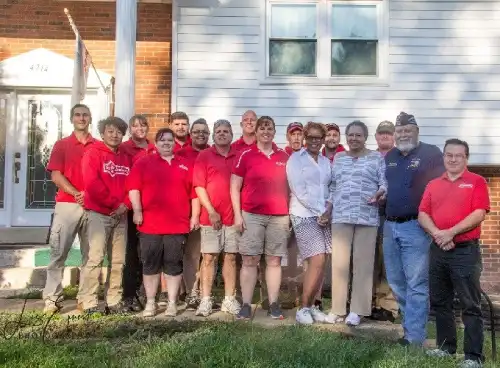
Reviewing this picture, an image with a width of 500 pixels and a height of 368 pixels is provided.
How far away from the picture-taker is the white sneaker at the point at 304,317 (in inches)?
244

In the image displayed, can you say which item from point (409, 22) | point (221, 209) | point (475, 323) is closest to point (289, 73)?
point (409, 22)

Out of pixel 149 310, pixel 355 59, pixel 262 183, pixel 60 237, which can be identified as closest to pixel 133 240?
pixel 60 237

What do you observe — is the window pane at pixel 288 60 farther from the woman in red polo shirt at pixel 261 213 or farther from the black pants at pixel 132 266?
the black pants at pixel 132 266

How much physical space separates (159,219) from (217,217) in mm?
586

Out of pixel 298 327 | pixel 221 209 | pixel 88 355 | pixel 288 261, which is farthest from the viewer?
pixel 288 261

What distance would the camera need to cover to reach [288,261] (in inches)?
313

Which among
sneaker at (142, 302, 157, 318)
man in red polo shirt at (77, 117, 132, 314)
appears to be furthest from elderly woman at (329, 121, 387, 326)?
man in red polo shirt at (77, 117, 132, 314)

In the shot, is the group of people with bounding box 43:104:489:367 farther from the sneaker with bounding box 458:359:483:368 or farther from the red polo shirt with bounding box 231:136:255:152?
the sneaker with bounding box 458:359:483:368

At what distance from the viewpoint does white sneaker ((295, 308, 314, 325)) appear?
6195 millimetres

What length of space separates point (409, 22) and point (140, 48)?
4.48 metres

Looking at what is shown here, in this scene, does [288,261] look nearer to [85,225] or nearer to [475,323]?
[85,225]

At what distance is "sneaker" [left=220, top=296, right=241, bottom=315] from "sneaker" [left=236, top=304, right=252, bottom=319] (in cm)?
13

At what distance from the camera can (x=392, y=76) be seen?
10539 millimetres

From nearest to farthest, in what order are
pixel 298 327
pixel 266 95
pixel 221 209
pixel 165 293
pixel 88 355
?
pixel 88 355 → pixel 298 327 → pixel 221 209 → pixel 165 293 → pixel 266 95
